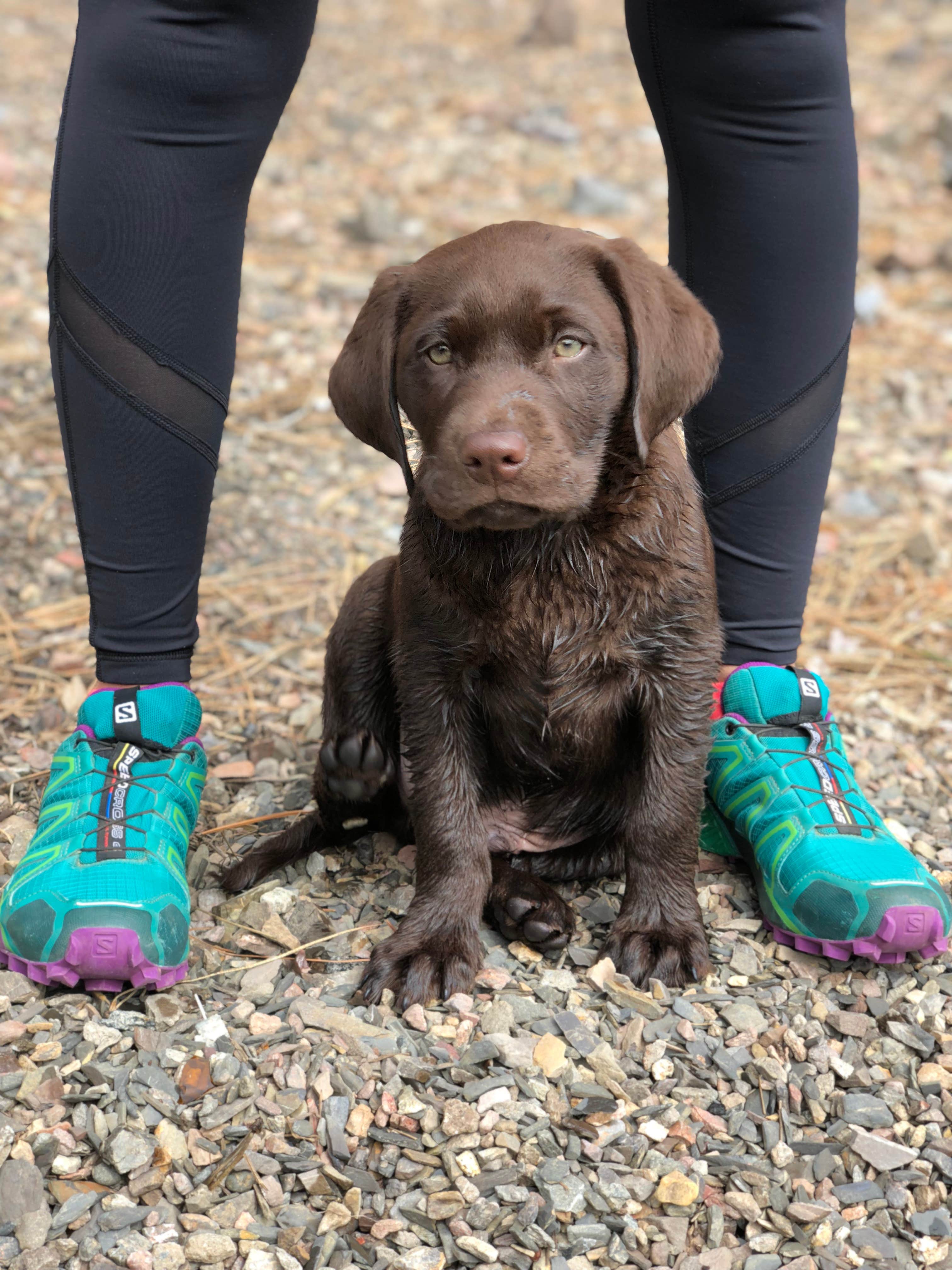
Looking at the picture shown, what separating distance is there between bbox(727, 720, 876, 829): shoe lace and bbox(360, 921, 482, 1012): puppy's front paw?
2.37 feet

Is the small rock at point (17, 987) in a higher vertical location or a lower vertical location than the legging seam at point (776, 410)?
lower

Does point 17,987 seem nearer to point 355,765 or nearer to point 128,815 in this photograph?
point 128,815

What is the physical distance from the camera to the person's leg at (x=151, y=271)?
216cm

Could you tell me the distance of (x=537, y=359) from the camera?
6.94 feet

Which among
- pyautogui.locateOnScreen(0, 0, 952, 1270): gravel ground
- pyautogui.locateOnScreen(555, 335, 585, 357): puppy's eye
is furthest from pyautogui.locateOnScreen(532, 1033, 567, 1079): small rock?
pyautogui.locateOnScreen(555, 335, 585, 357): puppy's eye

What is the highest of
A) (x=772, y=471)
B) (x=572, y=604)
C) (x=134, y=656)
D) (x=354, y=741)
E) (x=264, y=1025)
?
(x=772, y=471)

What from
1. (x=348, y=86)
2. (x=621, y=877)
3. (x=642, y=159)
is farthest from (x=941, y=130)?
(x=621, y=877)

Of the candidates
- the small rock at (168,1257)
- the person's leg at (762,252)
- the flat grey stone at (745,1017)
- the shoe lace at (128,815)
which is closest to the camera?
the small rock at (168,1257)

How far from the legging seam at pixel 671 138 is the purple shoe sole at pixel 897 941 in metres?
1.31

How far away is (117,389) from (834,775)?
5.16ft

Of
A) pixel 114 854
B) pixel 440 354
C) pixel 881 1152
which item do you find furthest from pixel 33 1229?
pixel 440 354

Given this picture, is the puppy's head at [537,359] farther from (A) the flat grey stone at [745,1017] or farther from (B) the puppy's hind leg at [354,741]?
(A) the flat grey stone at [745,1017]

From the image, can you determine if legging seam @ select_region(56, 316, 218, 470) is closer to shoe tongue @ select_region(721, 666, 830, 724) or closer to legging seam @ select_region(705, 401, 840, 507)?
legging seam @ select_region(705, 401, 840, 507)

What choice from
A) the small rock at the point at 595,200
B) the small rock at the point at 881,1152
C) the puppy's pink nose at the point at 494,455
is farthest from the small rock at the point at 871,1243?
the small rock at the point at 595,200
